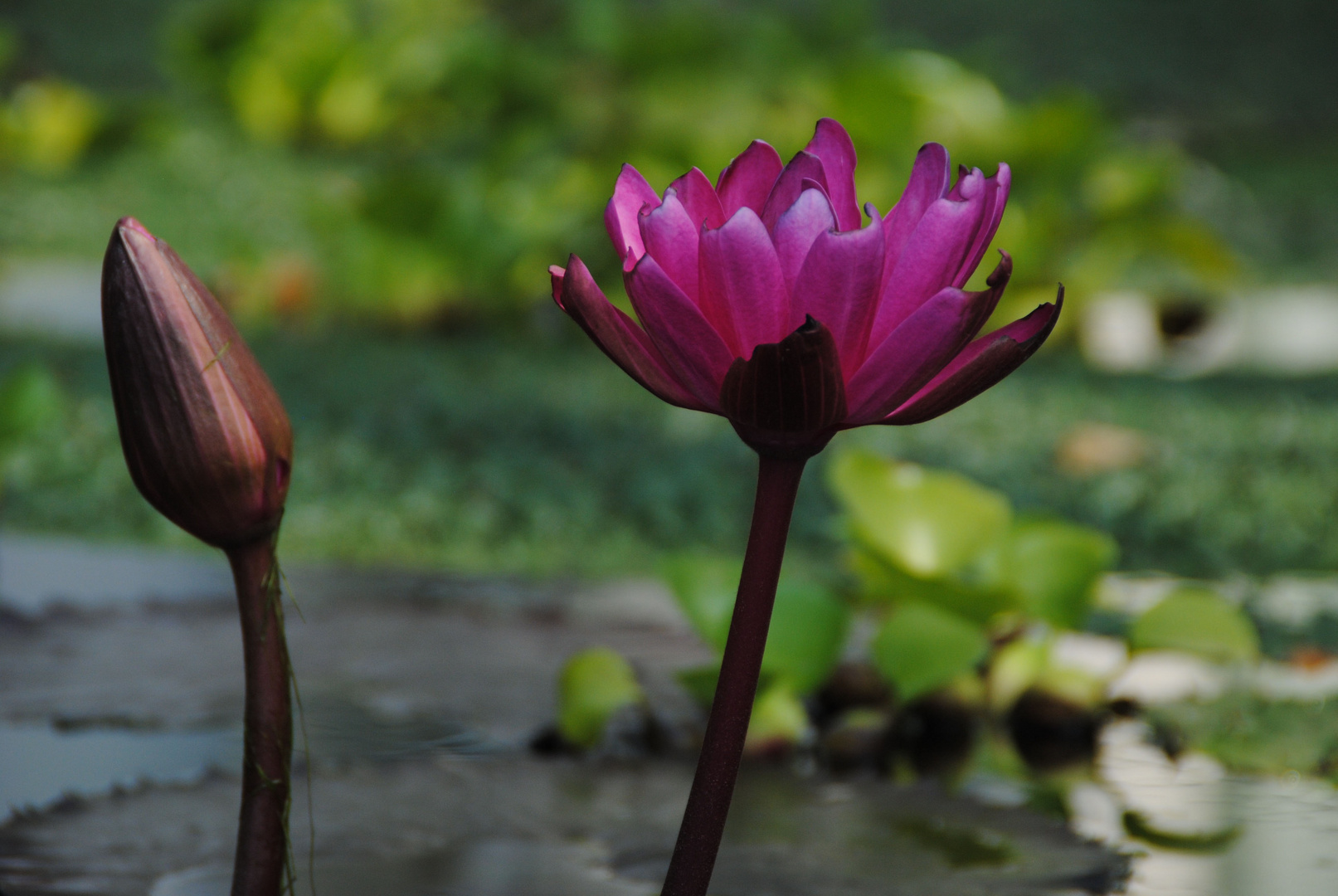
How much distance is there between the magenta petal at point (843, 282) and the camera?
48 centimetres

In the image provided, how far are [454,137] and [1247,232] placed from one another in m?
3.01

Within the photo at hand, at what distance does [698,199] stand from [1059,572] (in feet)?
2.29

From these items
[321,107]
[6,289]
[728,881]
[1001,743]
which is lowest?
[728,881]

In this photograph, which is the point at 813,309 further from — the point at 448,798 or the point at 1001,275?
the point at 448,798

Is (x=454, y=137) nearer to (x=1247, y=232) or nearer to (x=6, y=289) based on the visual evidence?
(x=6, y=289)

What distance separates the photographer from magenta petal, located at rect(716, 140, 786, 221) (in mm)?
554

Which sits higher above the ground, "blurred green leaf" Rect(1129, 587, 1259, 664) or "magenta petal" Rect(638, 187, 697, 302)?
"blurred green leaf" Rect(1129, 587, 1259, 664)

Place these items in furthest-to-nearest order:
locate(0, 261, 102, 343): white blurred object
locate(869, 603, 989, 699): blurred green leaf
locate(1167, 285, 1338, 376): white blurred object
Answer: locate(0, 261, 102, 343): white blurred object, locate(1167, 285, 1338, 376): white blurred object, locate(869, 603, 989, 699): blurred green leaf

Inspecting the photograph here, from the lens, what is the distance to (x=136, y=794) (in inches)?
36.3

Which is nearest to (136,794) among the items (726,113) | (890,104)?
(890,104)

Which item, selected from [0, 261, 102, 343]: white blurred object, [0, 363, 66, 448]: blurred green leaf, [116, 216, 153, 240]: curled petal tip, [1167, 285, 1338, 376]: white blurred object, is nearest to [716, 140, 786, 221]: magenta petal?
[116, 216, 153, 240]: curled petal tip

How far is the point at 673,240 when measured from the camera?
51cm

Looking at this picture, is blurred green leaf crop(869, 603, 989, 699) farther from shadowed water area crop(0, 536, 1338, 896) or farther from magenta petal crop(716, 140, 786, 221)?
magenta petal crop(716, 140, 786, 221)

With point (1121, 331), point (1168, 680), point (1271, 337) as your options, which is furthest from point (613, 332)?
point (1271, 337)
